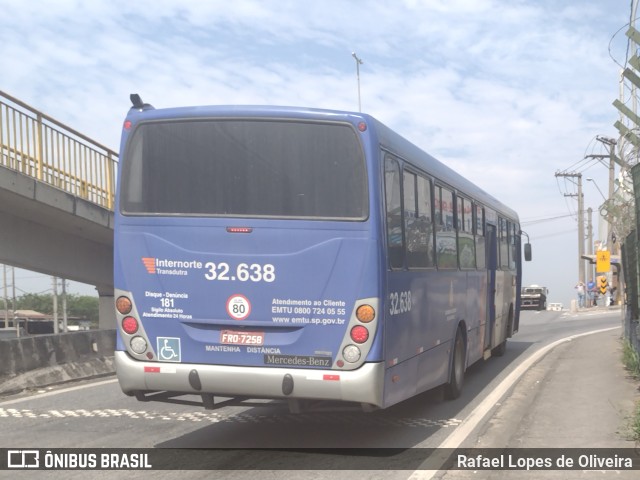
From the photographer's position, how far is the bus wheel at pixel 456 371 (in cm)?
995

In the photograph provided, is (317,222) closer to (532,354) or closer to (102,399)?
(102,399)

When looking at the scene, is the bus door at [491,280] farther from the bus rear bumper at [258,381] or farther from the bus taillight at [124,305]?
the bus taillight at [124,305]

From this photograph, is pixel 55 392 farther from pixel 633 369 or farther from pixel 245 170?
pixel 633 369

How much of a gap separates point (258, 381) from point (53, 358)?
22.5 ft

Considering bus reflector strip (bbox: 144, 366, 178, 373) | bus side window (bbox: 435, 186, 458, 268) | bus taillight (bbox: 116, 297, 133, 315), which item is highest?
bus side window (bbox: 435, 186, 458, 268)

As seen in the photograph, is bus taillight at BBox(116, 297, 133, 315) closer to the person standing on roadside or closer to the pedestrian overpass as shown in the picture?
the pedestrian overpass

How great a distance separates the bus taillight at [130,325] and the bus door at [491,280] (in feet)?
25.6

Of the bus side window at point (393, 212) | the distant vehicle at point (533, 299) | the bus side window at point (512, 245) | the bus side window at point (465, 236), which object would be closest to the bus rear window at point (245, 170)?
the bus side window at point (393, 212)

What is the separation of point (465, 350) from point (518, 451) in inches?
154

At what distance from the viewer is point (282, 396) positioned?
250 inches

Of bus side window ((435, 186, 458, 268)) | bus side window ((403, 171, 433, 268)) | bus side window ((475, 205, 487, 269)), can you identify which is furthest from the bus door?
bus side window ((403, 171, 433, 268))

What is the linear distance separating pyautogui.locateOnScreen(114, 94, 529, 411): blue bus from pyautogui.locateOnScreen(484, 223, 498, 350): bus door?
620 centimetres

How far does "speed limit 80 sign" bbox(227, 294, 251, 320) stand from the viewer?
6.50 m

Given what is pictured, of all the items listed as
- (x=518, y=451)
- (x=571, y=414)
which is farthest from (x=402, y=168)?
(x=571, y=414)
